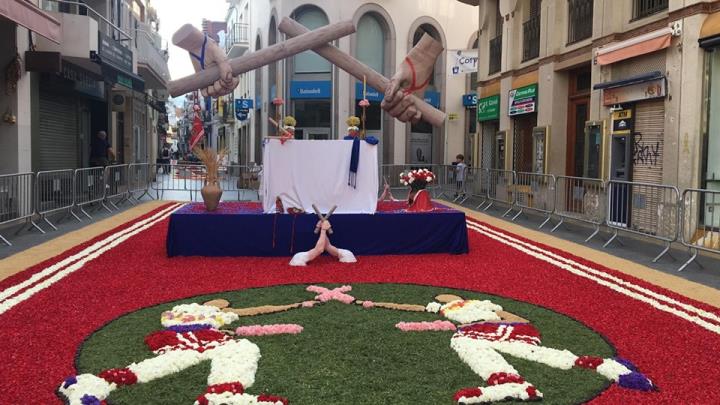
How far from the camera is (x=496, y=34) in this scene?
73.0 feet

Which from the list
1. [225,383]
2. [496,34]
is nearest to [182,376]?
[225,383]

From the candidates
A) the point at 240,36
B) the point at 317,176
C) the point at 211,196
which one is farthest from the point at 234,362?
the point at 240,36

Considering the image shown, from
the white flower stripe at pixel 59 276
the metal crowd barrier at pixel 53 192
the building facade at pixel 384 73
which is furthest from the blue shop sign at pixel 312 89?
the white flower stripe at pixel 59 276

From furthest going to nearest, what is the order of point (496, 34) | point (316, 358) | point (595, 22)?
point (496, 34)
point (595, 22)
point (316, 358)

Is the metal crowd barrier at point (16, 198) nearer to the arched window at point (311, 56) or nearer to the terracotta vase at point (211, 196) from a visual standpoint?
the terracotta vase at point (211, 196)

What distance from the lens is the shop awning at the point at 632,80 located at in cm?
1199

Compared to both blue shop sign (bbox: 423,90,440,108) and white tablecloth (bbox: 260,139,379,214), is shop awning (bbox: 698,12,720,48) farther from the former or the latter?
blue shop sign (bbox: 423,90,440,108)

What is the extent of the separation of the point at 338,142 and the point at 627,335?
6.00 metres

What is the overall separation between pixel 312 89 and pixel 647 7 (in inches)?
780

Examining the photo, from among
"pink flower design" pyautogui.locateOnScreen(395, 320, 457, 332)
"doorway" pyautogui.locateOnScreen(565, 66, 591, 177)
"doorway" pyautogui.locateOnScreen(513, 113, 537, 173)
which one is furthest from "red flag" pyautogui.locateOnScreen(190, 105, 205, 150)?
"doorway" pyautogui.locateOnScreen(513, 113, 537, 173)

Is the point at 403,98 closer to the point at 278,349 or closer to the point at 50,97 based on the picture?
the point at 278,349

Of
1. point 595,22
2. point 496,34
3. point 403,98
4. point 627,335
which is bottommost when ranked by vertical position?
point 627,335

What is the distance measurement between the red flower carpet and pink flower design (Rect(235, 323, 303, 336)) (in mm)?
1319

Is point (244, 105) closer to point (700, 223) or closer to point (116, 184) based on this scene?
point (116, 184)
